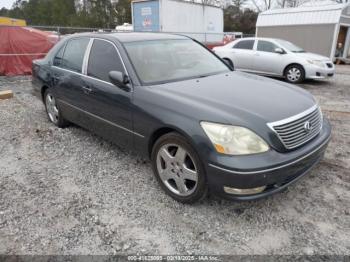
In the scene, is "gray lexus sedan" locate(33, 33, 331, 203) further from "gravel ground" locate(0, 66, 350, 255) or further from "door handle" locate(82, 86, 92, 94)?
"gravel ground" locate(0, 66, 350, 255)

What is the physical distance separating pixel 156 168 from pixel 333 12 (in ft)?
51.1

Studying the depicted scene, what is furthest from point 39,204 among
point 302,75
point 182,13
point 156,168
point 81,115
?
point 182,13

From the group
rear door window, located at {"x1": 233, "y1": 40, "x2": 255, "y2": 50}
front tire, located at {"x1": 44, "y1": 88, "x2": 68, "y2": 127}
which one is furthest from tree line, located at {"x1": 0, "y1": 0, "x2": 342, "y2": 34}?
front tire, located at {"x1": 44, "y1": 88, "x2": 68, "y2": 127}

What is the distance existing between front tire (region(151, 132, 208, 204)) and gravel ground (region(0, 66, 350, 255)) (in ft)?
0.48

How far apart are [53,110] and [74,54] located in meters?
1.25

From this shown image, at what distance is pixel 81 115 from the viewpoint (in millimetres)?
4121

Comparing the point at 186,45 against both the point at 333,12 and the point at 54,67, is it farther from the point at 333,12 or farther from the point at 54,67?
the point at 333,12

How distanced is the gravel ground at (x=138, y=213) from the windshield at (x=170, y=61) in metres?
1.19

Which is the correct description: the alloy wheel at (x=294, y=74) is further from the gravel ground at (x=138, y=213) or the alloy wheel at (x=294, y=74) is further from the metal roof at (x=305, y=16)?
the metal roof at (x=305, y=16)

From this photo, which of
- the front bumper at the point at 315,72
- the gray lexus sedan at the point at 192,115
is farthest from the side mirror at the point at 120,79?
the front bumper at the point at 315,72

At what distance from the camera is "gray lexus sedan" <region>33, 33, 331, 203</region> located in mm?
2430

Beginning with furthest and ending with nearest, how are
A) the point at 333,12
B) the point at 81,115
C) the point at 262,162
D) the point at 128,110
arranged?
the point at 333,12, the point at 81,115, the point at 128,110, the point at 262,162

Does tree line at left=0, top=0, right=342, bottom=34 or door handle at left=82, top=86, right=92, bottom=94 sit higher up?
tree line at left=0, top=0, right=342, bottom=34

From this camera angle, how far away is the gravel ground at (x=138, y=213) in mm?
2412
